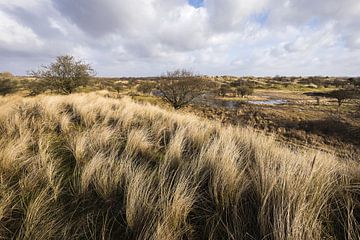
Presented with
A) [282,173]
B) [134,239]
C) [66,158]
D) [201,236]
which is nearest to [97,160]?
[66,158]

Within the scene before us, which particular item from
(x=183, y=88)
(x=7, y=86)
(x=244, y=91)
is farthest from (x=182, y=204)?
(x=244, y=91)

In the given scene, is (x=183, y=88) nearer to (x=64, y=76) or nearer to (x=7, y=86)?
(x=64, y=76)

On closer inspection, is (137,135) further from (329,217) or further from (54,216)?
(329,217)

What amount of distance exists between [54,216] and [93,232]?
503 millimetres

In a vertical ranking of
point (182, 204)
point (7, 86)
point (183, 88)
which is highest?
point (182, 204)

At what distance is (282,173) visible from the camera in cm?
→ 255

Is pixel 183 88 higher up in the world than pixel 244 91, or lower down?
higher up

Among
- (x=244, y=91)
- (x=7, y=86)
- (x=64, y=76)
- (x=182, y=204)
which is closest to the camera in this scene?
(x=182, y=204)

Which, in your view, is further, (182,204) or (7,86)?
(7,86)

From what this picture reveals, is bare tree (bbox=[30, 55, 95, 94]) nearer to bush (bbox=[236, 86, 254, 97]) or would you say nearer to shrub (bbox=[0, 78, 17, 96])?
shrub (bbox=[0, 78, 17, 96])

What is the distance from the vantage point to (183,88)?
2695 centimetres

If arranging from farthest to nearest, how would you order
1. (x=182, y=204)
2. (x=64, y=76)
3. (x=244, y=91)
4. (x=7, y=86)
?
(x=244, y=91), (x=7, y=86), (x=64, y=76), (x=182, y=204)

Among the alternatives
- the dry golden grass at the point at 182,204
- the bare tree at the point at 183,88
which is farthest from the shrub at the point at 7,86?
the dry golden grass at the point at 182,204

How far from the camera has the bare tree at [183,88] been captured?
26766mm
